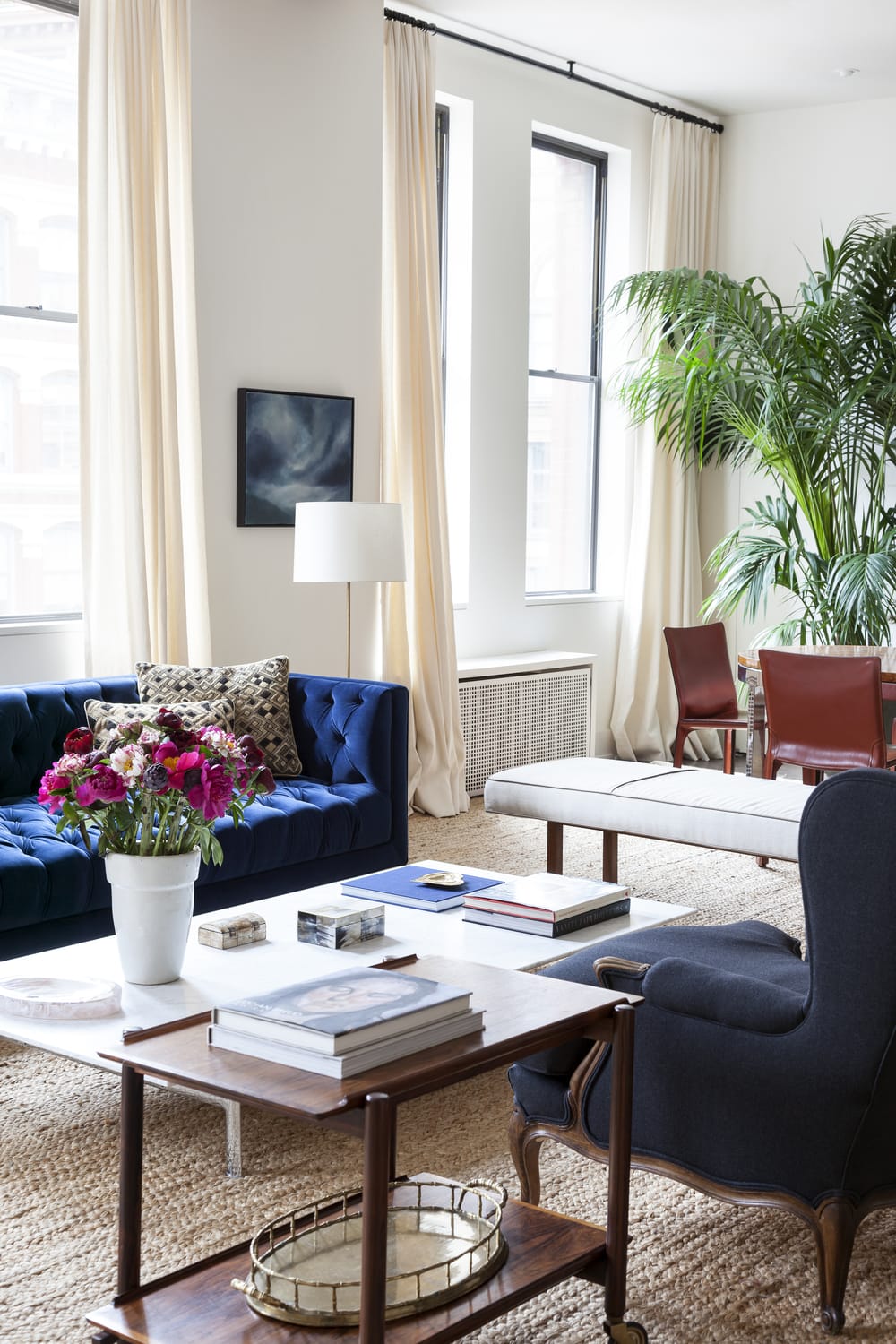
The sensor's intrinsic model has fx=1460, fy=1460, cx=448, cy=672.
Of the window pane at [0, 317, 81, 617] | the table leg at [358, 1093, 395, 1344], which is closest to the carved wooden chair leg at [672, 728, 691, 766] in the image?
the window pane at [0, 317, 81, 617]

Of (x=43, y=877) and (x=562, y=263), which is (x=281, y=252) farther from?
(x=43, y=877)

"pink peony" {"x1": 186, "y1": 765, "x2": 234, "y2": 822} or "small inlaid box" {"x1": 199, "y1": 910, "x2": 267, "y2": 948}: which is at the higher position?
"pink peony" {"x1": 186, "y1": 765, "x2": 234, "y2": 822}

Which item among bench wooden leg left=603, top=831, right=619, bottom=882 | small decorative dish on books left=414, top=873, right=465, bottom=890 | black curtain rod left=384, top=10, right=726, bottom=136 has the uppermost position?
black curtain rod left=384, top=10, right=726, bottom=136

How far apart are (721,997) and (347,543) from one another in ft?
9.84

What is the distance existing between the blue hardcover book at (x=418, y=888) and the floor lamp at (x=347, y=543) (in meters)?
1.60

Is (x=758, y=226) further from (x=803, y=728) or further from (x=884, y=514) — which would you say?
(x=803, y=728)

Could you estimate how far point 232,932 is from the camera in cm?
308

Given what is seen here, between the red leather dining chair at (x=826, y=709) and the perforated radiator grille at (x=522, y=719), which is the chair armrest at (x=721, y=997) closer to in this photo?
the red leather dining chair at (x=826, y=709)

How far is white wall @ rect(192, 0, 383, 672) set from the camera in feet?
18.0

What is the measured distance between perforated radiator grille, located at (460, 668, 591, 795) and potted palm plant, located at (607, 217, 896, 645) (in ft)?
2.66

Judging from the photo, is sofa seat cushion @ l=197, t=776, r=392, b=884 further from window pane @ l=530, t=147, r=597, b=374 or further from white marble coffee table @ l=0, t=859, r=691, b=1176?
window pane @ l=530, t=147, r=597, b=374

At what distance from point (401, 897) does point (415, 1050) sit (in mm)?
1591

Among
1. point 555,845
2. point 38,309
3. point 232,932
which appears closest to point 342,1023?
point 232,932

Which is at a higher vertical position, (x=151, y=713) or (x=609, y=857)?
(x=151, y=713)
